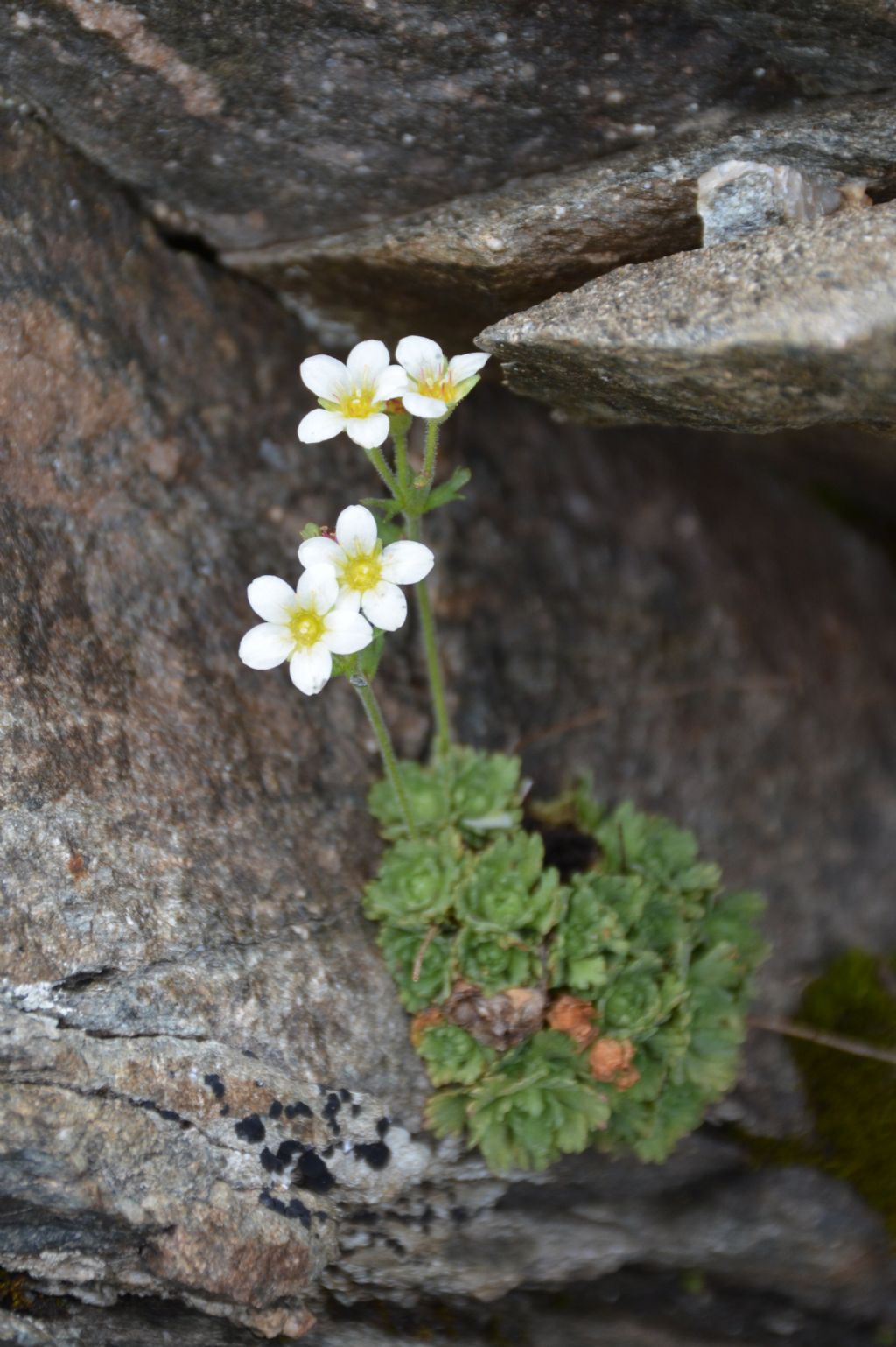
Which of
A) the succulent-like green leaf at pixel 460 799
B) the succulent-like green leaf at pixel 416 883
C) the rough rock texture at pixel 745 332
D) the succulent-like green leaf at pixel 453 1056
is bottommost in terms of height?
the succulent-like green leaf at pixel 453 1056

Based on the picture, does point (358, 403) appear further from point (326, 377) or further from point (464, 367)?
point (464, 367)

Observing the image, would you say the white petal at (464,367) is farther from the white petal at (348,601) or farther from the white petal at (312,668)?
the white petal at (312,668)

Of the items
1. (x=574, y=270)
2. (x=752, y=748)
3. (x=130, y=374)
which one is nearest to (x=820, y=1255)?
(x=752, y=748)

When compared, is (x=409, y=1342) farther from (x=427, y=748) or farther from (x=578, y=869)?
(x=427, y=748)

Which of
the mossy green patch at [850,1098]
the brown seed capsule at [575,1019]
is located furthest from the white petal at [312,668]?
the mossy green patch at [850,1098]

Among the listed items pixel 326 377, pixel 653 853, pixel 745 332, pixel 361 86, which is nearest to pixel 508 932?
pixel 653 853

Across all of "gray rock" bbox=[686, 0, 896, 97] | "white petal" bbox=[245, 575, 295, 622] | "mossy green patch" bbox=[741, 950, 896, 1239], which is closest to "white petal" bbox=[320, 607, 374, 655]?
"white petal" bbox=[245, 575, 295, 622]
